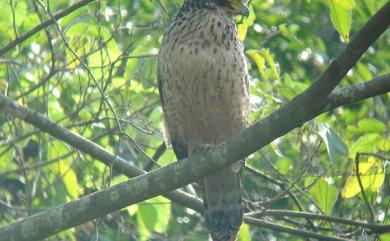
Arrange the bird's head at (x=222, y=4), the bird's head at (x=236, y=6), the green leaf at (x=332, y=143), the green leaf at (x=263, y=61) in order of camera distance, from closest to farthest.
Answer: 1. the green leaf at (x=332, y=143)
2. the bird's head at (x=236, y=6)
3. the bird's head at (x=222, y=4)
4. the green leaf at (x=263, y=61)

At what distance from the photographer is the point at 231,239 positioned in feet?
15.8

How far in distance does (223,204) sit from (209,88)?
0.79 meters

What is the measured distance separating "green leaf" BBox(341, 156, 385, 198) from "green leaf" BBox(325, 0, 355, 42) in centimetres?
81

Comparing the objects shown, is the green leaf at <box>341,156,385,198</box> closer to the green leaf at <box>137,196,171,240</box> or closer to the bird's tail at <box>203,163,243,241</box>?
the bird's tail at <box>203,163,243,241</box>

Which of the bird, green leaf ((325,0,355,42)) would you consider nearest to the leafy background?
green leaf ((325,0,355,42))

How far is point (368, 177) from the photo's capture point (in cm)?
436

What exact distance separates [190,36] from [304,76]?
3107mm

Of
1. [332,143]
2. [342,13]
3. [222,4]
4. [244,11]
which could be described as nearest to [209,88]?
[244,11]

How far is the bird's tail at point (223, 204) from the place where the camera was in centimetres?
480

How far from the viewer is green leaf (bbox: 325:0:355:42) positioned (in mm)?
3736

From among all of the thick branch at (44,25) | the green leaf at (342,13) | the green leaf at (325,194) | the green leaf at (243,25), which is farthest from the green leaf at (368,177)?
the thick branch at (44,25)

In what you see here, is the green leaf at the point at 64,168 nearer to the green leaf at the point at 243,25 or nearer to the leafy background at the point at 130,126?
the leafy background at the point at 130,126

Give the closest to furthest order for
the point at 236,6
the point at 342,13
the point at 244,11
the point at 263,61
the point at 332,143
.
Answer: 1. the point at 342,13
2. the point at 332,143
3. the point at 244,11
4. the point at 236,6
5. the point at 263,61

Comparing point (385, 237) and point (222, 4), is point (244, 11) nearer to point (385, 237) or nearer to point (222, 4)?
point (222, 4)
